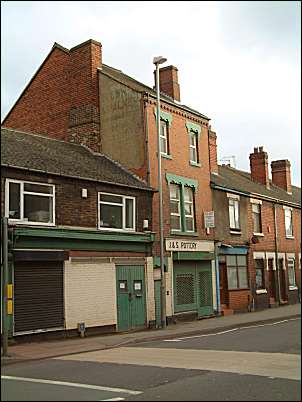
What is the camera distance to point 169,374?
980cm

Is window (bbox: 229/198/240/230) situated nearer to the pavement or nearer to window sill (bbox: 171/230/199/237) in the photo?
window sill (bbox: 171/230/199/237)

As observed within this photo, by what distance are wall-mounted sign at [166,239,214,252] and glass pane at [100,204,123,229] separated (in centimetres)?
277

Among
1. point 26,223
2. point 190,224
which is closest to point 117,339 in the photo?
point 26,223

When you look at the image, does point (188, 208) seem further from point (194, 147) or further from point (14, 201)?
point (14, 201)

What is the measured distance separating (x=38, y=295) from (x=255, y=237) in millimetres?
14949

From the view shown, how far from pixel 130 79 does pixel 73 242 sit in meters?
10.4

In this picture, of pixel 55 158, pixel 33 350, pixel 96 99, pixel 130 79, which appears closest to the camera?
pixel 33 350

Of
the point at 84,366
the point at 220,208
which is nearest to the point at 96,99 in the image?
the point at 220,208

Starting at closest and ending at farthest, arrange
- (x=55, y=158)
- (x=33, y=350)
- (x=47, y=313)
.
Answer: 1. (x=33, y=350)
2. (x=47, y=313)
3. (x=55, y=158)

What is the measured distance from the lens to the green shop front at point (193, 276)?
22.3 metres

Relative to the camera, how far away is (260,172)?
34.3 metres

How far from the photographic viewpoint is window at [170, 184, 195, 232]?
2289cm

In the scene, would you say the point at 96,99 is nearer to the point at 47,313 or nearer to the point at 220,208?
the point at 220,208

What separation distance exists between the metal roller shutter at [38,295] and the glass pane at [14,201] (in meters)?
1.42
